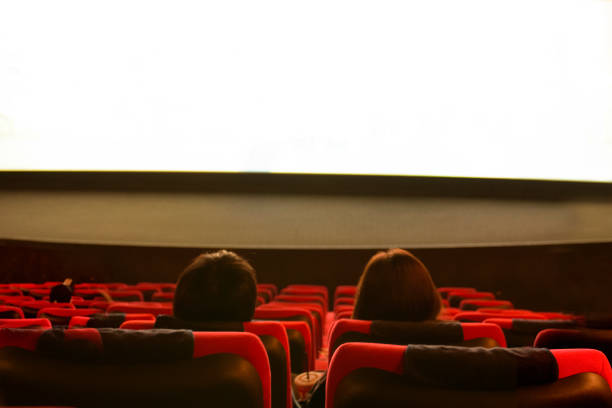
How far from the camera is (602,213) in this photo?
24.1ft

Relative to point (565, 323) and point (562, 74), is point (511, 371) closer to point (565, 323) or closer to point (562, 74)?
point (565, 323)

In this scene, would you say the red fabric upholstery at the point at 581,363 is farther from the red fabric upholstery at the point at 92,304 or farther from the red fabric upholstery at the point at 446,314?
the red fabric upholstery at the point at 92,304

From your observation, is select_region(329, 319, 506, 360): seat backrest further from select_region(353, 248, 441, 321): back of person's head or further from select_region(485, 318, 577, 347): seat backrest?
select_region(485, 318, 577, 347): seat backrest

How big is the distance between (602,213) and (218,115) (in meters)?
6.23

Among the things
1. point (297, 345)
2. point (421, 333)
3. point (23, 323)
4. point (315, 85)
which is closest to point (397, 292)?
point (421, 333)

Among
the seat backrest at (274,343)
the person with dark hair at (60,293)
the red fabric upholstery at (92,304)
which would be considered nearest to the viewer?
the seat backrest at (274,343)

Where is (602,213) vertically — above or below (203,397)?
above

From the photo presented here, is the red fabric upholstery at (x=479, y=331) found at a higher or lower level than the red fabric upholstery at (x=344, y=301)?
higher

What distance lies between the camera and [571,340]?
4.89 ft

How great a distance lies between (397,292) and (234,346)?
0.88 m

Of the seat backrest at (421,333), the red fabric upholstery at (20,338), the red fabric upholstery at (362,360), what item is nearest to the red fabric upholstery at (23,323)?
the red fabric upholstery at (20,338)

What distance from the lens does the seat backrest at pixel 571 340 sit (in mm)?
1478

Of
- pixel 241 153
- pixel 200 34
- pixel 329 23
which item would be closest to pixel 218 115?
pixel 241 153

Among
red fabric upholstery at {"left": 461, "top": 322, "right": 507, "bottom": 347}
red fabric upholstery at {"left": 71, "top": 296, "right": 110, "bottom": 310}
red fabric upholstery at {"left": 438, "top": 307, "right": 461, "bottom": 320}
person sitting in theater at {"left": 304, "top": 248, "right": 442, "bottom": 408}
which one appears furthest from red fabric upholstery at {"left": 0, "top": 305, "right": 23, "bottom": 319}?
red fabric upholstery at {"left": 461, "top": 322, "right": 507, "bottom": 347}
